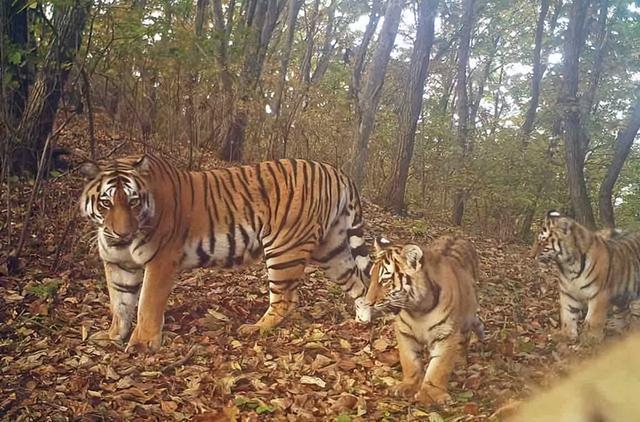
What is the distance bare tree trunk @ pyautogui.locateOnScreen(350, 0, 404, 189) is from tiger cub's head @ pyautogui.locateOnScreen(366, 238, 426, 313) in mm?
5979

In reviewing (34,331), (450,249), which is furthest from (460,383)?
(34,331)

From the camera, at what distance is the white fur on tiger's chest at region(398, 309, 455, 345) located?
154 inches

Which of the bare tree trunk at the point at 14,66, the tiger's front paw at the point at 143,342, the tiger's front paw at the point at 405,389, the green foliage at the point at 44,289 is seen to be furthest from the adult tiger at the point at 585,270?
the bare tree trunk at the point at 14,66

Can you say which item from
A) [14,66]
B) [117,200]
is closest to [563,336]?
[117,200]

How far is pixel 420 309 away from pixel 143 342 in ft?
6.09

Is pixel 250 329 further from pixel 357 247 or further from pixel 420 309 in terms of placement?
pixel 420 309

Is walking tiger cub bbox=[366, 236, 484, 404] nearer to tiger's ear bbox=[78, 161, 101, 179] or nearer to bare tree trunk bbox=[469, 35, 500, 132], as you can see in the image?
tiger's ear bbox=[78, 161, 101, 179]

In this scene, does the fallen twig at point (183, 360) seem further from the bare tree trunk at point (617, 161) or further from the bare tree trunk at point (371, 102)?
the bare tree trunk at point (617, 161)

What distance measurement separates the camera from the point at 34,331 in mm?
4590

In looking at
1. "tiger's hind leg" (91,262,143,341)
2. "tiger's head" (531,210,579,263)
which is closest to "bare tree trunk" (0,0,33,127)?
"tiger's hind leg" (91,262,143,341)

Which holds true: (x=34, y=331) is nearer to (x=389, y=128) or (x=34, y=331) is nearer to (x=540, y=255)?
(x=540, y=255)

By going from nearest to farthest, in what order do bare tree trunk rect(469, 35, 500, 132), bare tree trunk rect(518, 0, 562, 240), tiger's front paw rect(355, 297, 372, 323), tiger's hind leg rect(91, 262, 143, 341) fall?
tiger's hind leg rect(91, 262, 143, 341) < tiger's front paw rect(355, 297, 372, 323) < bare tree trunk rect(518, 0, 562, 240) < bare tree trunk rect(469, 35, 500, 132)

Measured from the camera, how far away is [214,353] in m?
4.44

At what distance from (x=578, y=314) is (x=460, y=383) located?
2.01m
